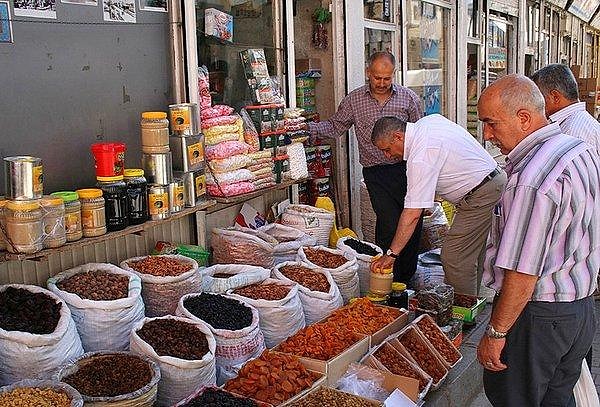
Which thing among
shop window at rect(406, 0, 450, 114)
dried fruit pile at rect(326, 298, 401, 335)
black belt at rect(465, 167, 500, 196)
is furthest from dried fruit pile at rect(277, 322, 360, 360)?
shop window at rect(406, 0, 450, 114)

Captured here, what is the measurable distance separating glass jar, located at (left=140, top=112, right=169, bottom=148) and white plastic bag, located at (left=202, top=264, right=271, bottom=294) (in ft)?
2.95

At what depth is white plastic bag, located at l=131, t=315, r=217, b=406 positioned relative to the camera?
3162mm

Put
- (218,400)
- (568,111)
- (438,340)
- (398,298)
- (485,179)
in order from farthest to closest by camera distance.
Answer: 1. (485,179)
2. (568,111)
3. (398,298)
4. (438,340)
5. (218,400)

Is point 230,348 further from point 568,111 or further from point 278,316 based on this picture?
point 568,111

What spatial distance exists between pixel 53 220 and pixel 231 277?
1260 millimetres

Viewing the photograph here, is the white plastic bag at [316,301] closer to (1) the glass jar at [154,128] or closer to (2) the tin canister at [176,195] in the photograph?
(2) the tin canister at [176,195]

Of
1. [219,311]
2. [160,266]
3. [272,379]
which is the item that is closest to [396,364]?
[272,379]

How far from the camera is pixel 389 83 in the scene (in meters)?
5.66

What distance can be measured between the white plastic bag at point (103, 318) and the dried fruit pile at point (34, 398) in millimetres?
632

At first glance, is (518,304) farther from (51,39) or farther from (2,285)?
(51,39)

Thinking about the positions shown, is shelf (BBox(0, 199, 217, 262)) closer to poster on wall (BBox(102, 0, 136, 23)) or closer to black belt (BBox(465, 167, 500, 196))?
poster on wall (BBox(102, 0, 136, 23))

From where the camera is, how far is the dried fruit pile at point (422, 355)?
3.86 m

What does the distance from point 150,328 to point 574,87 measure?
352 cm

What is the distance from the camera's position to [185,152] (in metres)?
4.23
